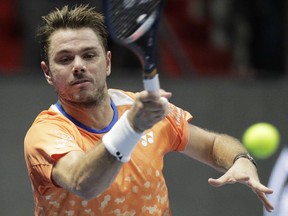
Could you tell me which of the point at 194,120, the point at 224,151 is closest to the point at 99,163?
the point at 224,151

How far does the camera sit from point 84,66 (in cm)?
471

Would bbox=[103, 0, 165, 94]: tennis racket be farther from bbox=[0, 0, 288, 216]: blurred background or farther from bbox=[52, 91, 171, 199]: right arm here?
bbox=[0, 0, 288, 216]: blurred background

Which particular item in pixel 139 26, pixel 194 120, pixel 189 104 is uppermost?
pixel 139 26

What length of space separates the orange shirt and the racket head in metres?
0.72

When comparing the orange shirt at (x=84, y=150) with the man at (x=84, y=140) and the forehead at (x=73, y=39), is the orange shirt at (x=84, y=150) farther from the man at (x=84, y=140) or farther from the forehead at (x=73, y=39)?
the forehead at (x=73, y=39)

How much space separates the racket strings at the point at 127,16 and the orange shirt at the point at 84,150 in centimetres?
72

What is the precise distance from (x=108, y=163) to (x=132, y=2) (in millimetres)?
728

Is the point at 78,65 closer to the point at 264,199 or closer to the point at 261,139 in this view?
the point at 264,199

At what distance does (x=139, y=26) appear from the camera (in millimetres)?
3988

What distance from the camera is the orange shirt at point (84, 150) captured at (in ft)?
14.9

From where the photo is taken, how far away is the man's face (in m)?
4.73

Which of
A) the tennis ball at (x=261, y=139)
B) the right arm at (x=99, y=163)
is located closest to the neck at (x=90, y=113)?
the right arm at (x=99, y=163)

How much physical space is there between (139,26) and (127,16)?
0.13 metres

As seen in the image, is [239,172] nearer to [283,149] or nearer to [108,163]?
[108,163]
